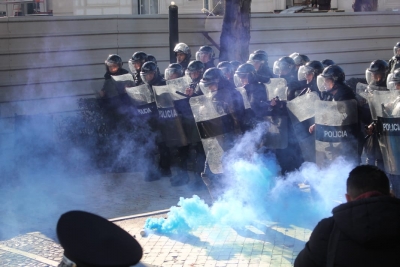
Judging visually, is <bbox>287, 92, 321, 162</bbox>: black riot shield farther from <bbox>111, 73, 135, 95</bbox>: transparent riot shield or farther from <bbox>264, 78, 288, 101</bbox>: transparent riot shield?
<bbox>111, 73, 135, 95</bbox>: transparent riot shield

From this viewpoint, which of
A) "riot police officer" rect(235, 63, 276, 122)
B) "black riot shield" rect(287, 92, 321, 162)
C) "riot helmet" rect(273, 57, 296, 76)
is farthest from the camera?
"riot helmet" rect(273, 57, 296, 76)

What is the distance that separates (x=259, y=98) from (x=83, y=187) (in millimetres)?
3251

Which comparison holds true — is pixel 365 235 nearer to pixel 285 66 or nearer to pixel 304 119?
pixel 304 119

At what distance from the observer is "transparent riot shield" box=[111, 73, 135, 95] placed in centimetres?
1056

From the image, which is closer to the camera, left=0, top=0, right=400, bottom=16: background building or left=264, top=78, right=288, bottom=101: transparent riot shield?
left=264, top=78, right=288, bottom=101: transparent riot shield

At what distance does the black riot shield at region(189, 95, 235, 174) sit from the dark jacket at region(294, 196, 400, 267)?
191 inches

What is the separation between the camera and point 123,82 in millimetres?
10602

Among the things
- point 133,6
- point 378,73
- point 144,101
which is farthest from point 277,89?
point 133,6

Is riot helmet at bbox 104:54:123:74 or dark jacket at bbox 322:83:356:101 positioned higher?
riot helmet at bbox 104:54:123:74

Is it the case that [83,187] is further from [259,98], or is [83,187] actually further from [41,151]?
[259,98]

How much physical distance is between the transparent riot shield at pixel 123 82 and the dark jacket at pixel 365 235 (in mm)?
7678

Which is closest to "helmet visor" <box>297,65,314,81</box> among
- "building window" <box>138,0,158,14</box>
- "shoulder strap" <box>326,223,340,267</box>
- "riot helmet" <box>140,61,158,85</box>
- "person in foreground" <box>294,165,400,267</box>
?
"riot helmet" <box>140,61,158,85</box>

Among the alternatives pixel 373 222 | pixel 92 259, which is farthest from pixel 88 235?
pixel 373 222

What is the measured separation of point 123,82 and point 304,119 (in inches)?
143
